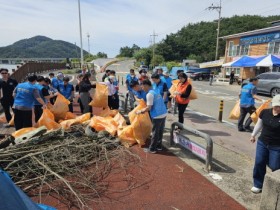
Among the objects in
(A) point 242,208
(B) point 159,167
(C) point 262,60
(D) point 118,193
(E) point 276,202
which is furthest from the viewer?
(C) point 262,60

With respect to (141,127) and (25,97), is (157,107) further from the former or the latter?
(25,97)

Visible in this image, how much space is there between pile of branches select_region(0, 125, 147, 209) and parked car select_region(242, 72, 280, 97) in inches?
526

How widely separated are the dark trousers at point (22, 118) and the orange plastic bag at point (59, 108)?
95cm

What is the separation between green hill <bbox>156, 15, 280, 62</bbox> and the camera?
2491 inches

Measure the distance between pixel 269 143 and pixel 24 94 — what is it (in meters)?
5.30

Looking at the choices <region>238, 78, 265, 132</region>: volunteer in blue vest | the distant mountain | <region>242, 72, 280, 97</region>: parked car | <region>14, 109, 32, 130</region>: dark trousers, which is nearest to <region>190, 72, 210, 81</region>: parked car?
<region>242, 72, 280, 97</region>: parked car

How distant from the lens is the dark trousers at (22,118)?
599 centimetres

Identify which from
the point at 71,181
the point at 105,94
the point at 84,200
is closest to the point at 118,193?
the point at 84,200

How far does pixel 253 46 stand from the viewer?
27266 mm

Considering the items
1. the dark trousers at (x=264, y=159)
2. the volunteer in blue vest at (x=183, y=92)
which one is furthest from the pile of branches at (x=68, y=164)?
the volunteer in blue vest at (x=183, y=92)

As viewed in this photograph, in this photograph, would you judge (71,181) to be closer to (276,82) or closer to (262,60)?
(276,82)

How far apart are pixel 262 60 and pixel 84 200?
2025 cm

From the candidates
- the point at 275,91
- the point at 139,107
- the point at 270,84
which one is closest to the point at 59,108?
the point at 139,107

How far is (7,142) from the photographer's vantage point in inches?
185
